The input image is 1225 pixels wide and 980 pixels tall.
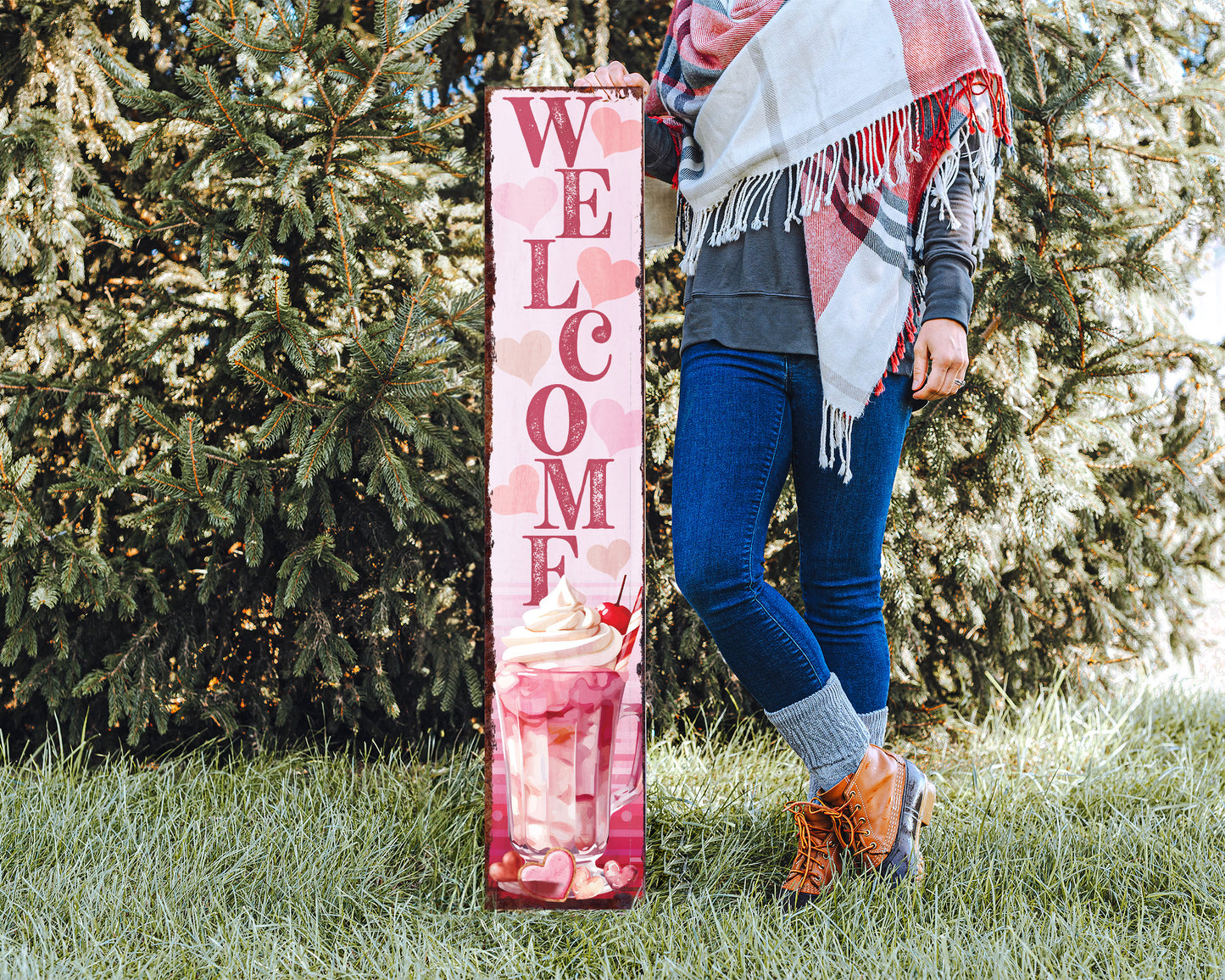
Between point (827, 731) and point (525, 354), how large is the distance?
856 millimetres

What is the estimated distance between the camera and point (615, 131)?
158cm

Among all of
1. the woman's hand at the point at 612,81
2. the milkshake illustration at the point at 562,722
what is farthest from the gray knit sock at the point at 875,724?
the woman's hand at the point at 612,81

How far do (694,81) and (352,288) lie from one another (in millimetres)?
936

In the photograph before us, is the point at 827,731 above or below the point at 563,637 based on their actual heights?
below

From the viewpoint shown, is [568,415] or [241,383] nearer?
[568,415]

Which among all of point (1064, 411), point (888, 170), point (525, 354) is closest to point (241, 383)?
point (525, 354)

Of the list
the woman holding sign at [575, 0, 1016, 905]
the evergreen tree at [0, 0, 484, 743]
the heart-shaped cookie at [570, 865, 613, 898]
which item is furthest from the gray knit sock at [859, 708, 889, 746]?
the evergreen tree at [0, 0, 484, 743]

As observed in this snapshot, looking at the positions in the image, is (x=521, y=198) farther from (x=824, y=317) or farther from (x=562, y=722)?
(x=562, y=722)

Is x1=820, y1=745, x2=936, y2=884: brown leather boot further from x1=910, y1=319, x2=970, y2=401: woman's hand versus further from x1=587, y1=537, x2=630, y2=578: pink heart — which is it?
x1=910, y1=319, x2=970, y2=401: woman's hand

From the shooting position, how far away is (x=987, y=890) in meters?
1.62

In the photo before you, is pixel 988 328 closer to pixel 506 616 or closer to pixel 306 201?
pixel 506 616

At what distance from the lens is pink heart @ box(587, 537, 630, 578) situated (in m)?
1.59

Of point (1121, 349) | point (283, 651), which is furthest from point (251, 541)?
point (1121, 349)

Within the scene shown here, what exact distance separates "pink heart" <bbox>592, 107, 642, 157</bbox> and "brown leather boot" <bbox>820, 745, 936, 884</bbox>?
117 cm
